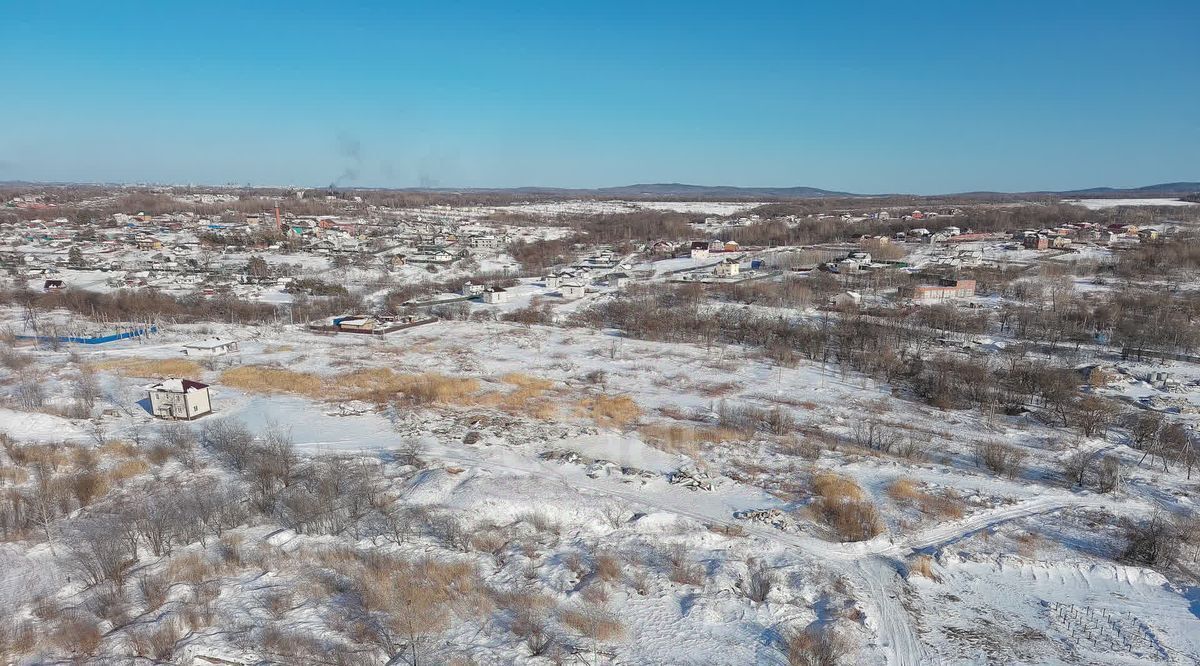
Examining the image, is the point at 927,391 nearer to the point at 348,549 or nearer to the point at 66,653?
the point at 348,549

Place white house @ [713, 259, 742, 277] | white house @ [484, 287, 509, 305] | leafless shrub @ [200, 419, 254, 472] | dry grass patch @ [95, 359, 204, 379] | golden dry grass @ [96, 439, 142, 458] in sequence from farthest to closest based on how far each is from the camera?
white house @ [713, 259, 742, 277], white house @ [484, 287, 509, 305], dry grass patch @ [95, 359, 204, 379], golden dry grass @ [96, 439, 142, 458], leafless shrub @ [200, 419, 254, 472]

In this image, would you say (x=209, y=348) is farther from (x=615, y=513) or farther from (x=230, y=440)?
(x=615, y=513)

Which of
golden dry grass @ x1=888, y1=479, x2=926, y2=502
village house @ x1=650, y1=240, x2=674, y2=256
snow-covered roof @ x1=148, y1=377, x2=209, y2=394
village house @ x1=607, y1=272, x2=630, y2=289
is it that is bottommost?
golden dry grass @ x1=888, y1=479, x2=926, y2=502

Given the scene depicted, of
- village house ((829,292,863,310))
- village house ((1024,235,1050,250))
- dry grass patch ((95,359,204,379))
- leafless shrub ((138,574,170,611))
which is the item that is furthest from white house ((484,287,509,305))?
village house ((1024,235,1050,250))

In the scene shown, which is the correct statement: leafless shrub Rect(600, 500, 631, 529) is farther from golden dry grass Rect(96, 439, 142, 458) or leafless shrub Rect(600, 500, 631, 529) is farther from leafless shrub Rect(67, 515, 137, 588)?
golden dry grass Rect(96, 439, 142, 458)

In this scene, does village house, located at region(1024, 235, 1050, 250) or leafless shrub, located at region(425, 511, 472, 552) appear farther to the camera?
village house, located at region(1024, 235, 1050, 250)

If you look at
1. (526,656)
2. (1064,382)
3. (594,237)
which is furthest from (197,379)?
(594,237)

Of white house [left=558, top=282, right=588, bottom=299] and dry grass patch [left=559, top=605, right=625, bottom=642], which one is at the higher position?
white house [left=558, top=282, right=588, bottom=299]
